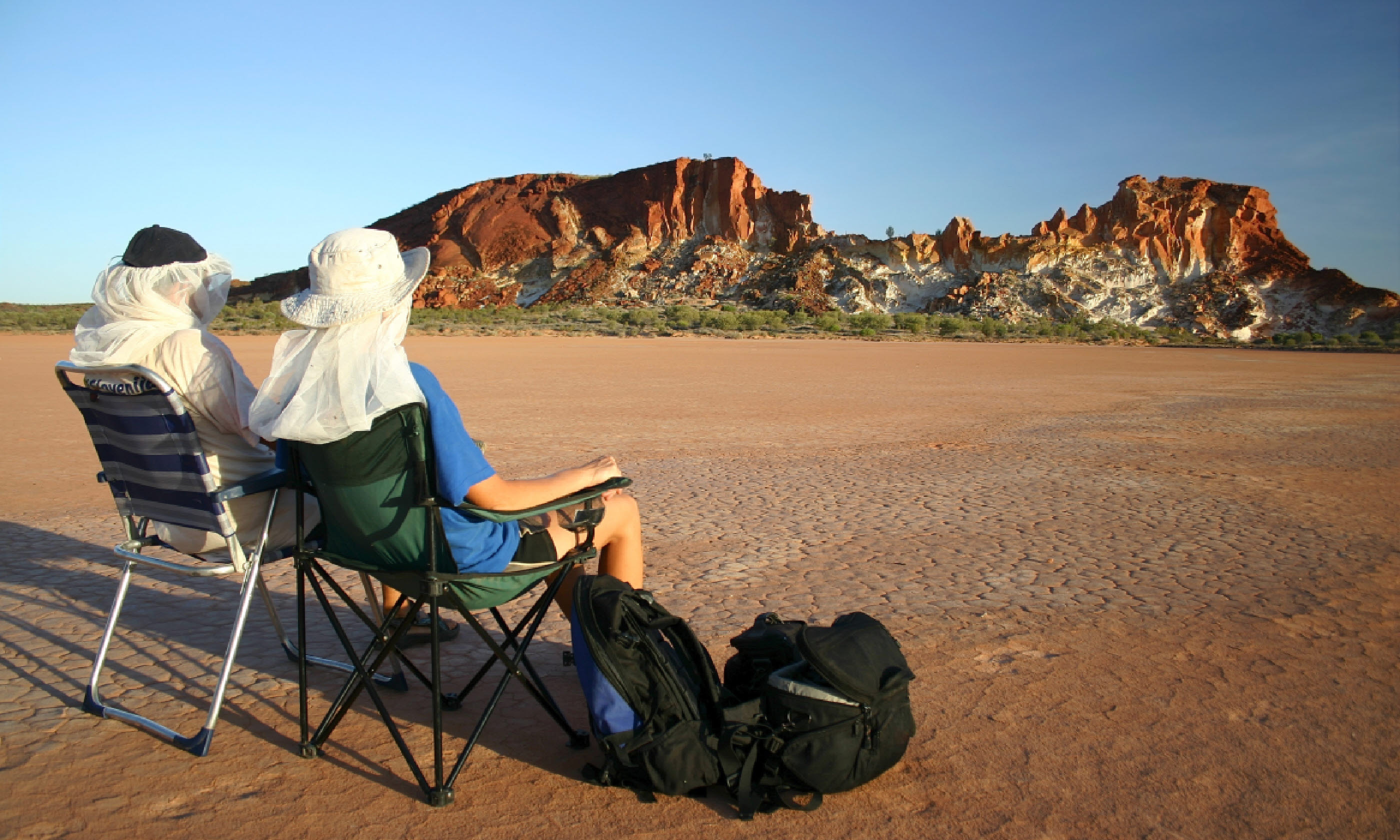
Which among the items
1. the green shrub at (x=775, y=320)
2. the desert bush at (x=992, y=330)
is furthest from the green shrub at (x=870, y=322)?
the desert bush at (x=992, y=330)

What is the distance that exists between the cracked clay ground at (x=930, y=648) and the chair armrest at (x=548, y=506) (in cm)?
82

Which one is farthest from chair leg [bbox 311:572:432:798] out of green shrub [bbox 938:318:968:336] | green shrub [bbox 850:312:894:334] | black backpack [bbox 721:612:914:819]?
green shrub [bbox 938:318:968:336]

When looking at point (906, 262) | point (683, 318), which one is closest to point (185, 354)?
point (683, 318)

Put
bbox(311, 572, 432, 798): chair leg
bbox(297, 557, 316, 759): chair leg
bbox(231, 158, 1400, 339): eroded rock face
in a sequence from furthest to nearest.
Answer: bbox(231, 158, 1400, 339): eroded rock face, bbox(297, 557, 316, 759): chair leg, bbox(311, 572, 432, 798): chair leg

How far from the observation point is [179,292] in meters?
3.23

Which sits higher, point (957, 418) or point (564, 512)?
point (564, 512)

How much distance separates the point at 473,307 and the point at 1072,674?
102 m

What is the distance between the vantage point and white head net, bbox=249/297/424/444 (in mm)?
2586

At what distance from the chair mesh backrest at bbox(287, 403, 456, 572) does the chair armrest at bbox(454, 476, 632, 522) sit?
0.39 feet

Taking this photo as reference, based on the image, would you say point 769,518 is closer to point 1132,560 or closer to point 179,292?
point 1132,560

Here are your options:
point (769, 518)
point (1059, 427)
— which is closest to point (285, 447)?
point (769, 518)

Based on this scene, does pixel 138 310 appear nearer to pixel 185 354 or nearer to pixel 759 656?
pixel 185 354

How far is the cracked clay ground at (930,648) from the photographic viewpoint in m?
2.65

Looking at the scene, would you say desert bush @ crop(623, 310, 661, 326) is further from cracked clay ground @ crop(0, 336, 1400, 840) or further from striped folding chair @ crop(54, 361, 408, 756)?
striped folding chair @ crop(54, 361, 408, 756)
